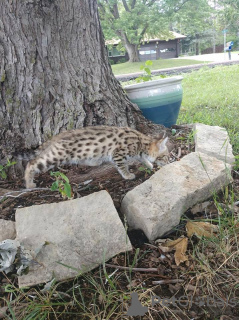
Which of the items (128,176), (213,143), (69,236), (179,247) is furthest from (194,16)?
(69,236)

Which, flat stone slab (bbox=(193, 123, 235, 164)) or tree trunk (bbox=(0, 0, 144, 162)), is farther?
flat stone slab (bbox=(193, 123, 235, 164))

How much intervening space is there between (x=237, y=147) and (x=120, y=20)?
1034 inches

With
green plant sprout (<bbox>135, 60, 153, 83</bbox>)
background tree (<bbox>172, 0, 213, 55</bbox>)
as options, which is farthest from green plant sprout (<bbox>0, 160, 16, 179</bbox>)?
background tree (<bbox>172, 0, 213, 55</bbox>)

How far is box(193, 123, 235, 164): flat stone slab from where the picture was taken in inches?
143

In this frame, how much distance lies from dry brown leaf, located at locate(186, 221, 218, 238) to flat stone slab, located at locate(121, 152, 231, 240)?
114mm

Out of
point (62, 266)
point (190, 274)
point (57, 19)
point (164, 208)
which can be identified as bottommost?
point (190, 274)

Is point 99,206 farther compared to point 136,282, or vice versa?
point 99,206

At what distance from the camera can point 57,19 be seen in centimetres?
340

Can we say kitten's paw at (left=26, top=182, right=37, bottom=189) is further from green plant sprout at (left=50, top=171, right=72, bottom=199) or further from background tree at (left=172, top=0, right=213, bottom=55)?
background tree at (left=172, top=0, right=213, bottom=55)

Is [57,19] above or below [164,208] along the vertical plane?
above

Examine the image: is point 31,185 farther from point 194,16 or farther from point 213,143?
point 194,16

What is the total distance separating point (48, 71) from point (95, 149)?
3.39 ft

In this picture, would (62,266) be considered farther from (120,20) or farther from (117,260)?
(120,20)

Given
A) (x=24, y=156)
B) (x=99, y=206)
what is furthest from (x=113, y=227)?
(x=24, y=156)
